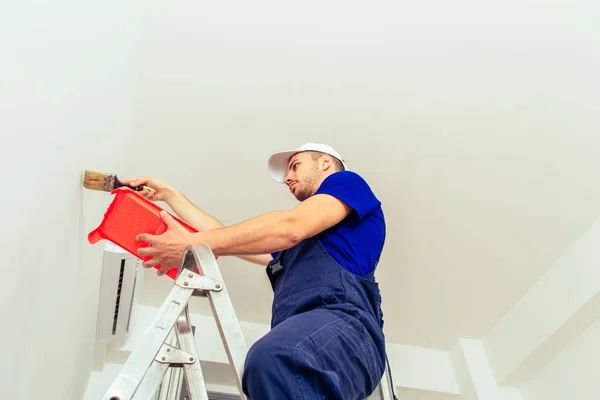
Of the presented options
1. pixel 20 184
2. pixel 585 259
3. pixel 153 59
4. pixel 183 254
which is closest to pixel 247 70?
pixel 153 59

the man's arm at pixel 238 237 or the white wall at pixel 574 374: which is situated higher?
the man's arm at pixel 238 237

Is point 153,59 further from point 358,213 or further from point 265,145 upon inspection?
point 358,213

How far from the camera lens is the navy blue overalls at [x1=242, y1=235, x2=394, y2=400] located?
0.95 metres

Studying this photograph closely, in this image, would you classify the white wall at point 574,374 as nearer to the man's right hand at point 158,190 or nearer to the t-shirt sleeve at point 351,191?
the t-shirt sleeve at point 351,191

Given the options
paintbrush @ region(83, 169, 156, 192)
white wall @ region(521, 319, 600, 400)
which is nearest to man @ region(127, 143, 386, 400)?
paintbrush @ region(83, 169, 156, 192)

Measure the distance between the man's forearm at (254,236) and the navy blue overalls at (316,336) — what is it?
0.14m

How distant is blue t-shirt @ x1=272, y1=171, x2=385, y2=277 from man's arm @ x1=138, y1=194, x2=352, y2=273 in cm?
12

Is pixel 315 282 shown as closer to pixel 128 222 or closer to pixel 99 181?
pixel 128 222

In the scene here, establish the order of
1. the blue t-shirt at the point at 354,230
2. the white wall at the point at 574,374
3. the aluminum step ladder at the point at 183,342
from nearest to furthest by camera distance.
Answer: the aluminum step ladder at the point at 183,342 → the blue t-shirt at the point at 354,230 → the white wall at the point at 574,374

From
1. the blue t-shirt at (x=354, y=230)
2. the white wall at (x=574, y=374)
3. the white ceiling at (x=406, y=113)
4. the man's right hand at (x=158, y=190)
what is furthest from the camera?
the white wall at (x=574, y=374)

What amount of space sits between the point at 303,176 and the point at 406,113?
1.95 ft

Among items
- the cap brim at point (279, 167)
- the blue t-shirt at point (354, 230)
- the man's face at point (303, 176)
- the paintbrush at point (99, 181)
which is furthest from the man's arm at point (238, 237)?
the cap brim at point (279, 167)

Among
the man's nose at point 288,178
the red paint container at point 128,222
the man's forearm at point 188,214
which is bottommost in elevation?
the red paint container at point 128,222

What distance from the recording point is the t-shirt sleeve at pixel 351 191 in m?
1.44
